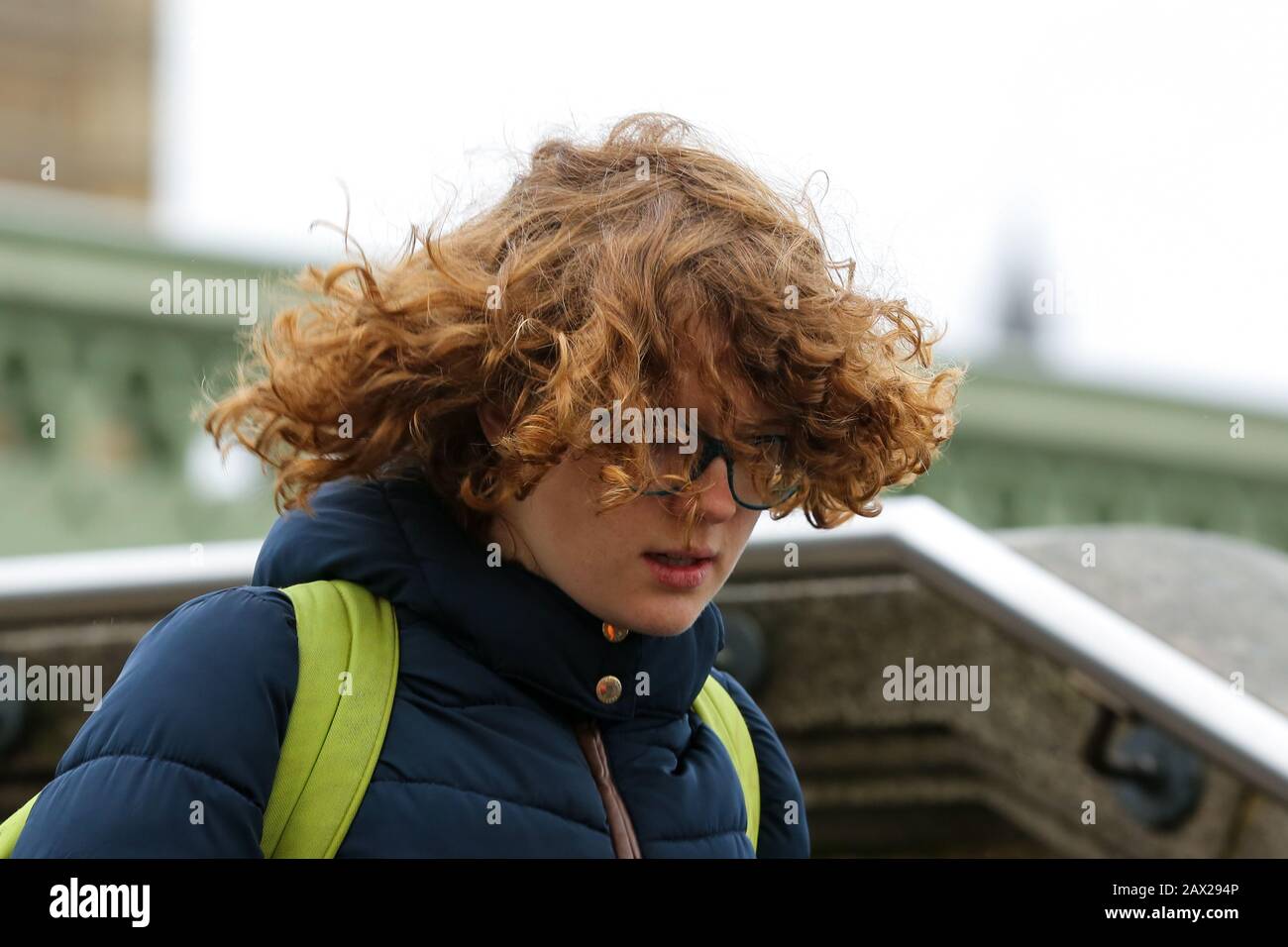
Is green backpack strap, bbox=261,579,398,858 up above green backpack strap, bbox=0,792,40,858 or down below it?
above

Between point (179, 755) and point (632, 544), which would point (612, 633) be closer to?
point (632, 544)

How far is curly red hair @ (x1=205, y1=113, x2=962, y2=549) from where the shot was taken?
77.5 inches

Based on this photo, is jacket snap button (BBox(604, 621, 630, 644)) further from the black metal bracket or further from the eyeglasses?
the black metal bracket

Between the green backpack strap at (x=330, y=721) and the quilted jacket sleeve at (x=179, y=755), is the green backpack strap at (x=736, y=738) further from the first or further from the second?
the quilted jacket sleeve at (x=179, y=755)

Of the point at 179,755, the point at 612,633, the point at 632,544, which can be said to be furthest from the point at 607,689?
the point at 179,755

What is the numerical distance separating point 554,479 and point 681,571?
18 centimetres

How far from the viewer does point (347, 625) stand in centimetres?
187

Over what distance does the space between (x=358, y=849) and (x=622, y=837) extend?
33cm

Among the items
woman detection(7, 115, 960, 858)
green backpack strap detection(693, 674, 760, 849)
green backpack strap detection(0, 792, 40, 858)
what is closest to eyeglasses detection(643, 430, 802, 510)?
woman detection(7, 115, 960, 858)

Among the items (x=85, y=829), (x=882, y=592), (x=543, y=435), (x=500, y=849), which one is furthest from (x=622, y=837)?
(x=882, y=592)

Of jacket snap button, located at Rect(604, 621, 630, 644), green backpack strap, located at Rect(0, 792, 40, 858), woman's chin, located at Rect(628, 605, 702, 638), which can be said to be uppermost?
woman's chin, located at Rect(628, 605, 702, 638)

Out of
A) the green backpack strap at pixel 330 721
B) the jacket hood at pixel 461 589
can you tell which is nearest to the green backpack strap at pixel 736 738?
the jacket hood at pixel 461 589

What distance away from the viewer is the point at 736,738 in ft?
7.32

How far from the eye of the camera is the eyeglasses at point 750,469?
1.93 metres
